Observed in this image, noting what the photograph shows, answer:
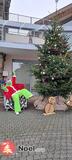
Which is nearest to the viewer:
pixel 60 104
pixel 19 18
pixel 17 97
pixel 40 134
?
pixel 40 134

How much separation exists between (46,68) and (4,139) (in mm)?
8743

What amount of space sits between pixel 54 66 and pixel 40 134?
300 inches

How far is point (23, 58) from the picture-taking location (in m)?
28.7

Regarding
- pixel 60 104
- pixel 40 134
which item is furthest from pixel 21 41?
pixel 40 134

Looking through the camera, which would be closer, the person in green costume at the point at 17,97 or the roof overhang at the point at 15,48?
the person in green costume at the point at 17,97

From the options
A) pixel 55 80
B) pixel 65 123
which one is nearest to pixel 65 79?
pixel 55 80

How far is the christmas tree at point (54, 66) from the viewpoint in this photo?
62.6 ft

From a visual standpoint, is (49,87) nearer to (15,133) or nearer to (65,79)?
(65,79)

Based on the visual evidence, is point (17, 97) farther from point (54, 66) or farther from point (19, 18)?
point (19, 18)

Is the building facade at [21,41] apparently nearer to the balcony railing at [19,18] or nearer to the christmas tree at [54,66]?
the balcony railing at [19,18]

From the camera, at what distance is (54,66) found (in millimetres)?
19031

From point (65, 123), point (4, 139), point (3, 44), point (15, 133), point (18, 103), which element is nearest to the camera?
point (4, 139)

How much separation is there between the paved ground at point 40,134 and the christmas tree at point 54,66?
1.90 m

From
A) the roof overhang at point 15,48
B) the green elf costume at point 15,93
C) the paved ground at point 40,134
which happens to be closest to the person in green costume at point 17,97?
the green elf costume at point 15,93
